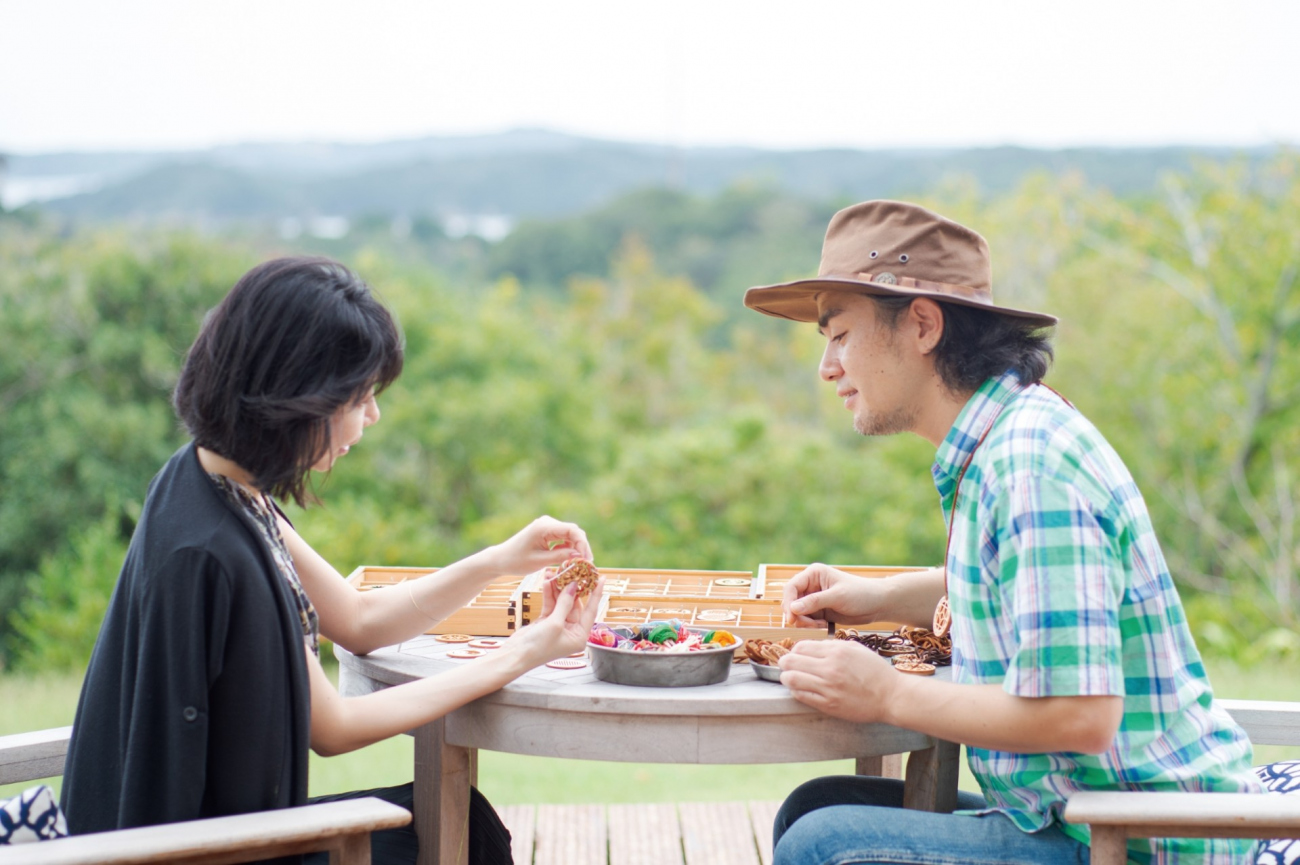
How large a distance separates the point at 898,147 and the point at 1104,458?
63.8ft

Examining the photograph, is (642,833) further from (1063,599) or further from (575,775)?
(1063,599)

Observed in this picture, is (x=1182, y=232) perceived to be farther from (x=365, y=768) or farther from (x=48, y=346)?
(x=48, y=346)

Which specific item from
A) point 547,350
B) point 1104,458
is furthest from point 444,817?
point 547,350

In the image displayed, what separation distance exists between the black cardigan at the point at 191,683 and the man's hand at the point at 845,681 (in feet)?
2.91

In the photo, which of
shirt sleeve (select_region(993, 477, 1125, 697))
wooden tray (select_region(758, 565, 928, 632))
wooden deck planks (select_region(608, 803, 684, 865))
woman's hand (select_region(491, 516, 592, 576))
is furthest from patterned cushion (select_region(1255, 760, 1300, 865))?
wooden deck planks (select_region(608, 803, 684, 865))

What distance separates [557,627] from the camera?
221 centimetres

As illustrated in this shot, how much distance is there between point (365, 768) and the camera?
5922 millimetres

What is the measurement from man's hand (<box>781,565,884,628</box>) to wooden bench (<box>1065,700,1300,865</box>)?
2.58 ft

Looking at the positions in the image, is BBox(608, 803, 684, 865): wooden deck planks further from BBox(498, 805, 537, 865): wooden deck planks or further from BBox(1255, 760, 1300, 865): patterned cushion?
BBox(1255, 760, 1300, 865): patterned cushion

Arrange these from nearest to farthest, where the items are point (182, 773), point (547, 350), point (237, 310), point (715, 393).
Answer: point (182, 773) → point (237, 310) → point (547, 350) → point (715, 393)

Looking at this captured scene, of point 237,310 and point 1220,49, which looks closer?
point 237,310

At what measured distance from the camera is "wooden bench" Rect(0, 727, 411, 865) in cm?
167

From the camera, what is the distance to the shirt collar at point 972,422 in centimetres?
213

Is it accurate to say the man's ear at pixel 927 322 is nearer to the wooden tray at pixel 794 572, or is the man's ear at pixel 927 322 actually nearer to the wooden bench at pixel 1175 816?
the wooden tray at pixel 794 572
